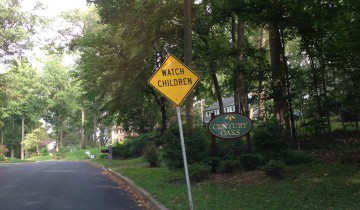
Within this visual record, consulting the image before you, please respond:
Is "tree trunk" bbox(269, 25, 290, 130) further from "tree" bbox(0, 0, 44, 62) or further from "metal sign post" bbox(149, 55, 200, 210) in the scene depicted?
"tree" bbox(0, 0, 44, 62)

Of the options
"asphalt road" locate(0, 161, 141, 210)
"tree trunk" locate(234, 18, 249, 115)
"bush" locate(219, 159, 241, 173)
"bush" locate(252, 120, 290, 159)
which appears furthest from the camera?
"tree trunk" locate(234, 18, 249, 115)

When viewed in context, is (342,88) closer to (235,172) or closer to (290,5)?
(290,5)

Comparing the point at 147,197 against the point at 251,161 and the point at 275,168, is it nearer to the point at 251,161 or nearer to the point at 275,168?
the point at 275,168

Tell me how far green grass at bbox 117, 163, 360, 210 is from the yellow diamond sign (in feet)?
7.90

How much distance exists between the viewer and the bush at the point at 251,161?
11.9 m

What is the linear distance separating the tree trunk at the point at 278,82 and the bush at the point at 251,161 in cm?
294

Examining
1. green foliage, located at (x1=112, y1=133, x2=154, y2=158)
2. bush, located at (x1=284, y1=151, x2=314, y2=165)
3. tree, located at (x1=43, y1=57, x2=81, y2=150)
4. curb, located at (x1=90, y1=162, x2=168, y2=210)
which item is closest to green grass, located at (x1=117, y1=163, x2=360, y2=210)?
curb, located at (x1=90, y1=162, x2=168, y2=210)

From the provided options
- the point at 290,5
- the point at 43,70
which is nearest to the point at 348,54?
the point at 290,5


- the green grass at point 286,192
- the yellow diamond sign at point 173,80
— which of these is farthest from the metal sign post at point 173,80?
the green grass at point 286,192

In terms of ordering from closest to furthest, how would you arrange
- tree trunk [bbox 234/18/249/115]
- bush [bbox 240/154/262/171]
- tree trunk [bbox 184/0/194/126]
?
bush [bbox 240/154/262/171] → tree trunk [bbox 234/18/249/115] → tree trunk [bbox 184/0/194/126]

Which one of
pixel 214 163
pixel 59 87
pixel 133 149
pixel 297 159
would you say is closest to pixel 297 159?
pixel 297 159

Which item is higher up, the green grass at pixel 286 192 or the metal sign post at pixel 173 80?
the metal sign post at pixel 173 80

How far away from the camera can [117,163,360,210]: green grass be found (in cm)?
730

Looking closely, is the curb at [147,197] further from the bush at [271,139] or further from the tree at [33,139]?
the tree at [33,139]
